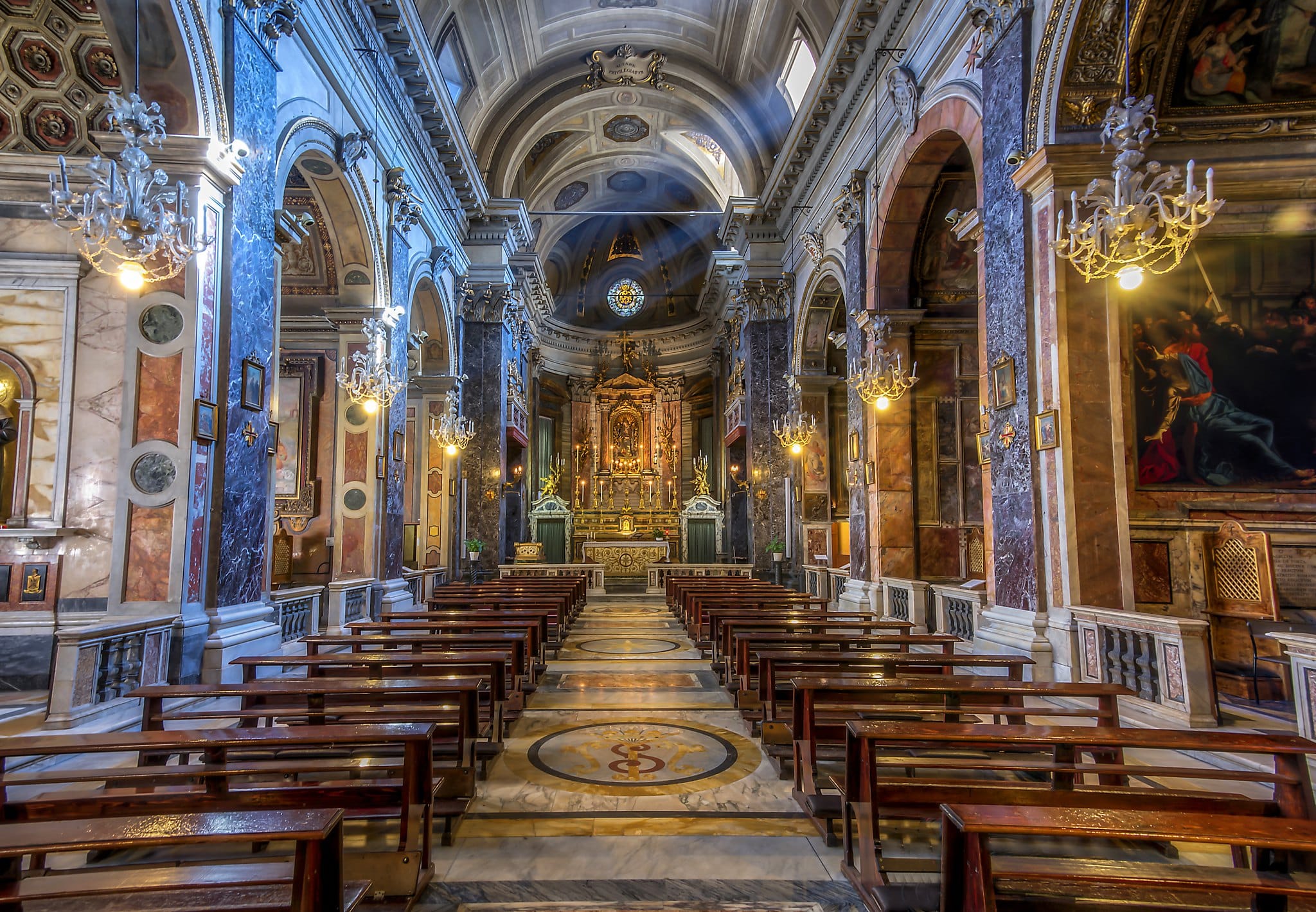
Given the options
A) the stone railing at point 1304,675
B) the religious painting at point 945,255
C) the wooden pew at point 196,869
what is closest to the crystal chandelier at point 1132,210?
the stone railing at point 1304,675

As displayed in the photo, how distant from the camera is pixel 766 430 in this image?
55.7ft

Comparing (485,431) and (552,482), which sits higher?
(485,431)

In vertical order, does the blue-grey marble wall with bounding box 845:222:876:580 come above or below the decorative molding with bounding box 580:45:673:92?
below

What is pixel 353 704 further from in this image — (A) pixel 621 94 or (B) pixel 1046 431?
(A) pixel 621 94

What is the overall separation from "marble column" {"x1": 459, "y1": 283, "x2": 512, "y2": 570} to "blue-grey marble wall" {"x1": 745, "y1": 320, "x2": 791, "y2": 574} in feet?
19.4

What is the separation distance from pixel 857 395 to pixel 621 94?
1146cm

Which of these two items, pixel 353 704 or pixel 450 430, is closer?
pixel 353 704

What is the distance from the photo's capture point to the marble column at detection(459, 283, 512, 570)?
672 inches

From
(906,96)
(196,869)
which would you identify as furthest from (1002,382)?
(196,869)

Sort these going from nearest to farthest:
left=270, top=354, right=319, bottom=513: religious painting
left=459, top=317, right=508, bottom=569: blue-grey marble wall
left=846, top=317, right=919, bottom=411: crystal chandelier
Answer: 1. left=846, top=317, right=919, bottom=411: crystal chandelier
2. left=270, top=354, right=319, bottom=513: religious painting
3. left=459, top=317, right=508, bottom=569: blue-grey marble wall

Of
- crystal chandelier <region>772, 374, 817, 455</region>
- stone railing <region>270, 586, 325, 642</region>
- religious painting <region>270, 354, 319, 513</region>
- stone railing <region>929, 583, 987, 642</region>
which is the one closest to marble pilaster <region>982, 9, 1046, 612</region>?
stone railing <region>929, 583, 987, 642</region>

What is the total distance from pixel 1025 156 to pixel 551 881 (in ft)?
22.6

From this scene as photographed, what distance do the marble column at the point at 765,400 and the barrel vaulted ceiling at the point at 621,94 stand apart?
2.73 meters

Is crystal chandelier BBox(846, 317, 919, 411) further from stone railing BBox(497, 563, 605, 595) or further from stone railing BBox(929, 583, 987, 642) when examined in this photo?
stone railing BBox(497, 563, 605, 595)
